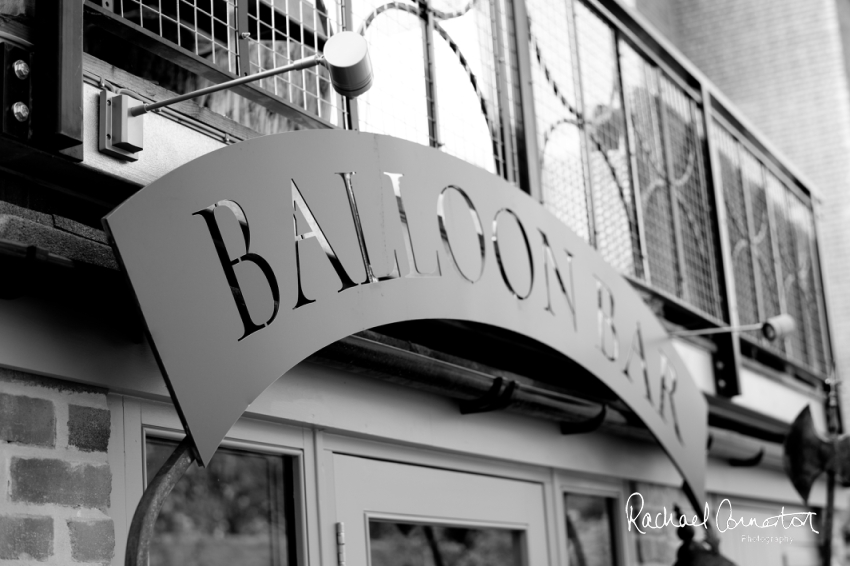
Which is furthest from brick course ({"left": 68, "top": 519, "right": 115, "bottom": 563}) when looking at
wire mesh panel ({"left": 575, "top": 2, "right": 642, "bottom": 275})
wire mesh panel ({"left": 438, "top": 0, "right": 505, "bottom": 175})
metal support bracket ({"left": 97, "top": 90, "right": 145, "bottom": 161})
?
wire mesh panel ({"left": 575, "top": 2, "right": 642, "bottom": 275})

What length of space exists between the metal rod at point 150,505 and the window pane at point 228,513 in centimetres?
58

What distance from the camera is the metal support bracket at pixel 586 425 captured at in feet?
14.4

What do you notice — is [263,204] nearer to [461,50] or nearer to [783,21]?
[461,50]

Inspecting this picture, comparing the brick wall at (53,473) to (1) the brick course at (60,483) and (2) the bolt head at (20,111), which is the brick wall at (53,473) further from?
(2) the bolt head at (20,111)

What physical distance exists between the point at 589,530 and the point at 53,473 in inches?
123

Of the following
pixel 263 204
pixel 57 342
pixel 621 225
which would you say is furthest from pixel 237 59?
pixel 621 225

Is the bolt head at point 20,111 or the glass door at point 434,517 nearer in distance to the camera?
the bolt head at point 20,111

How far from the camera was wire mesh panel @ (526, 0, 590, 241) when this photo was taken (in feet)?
15.2

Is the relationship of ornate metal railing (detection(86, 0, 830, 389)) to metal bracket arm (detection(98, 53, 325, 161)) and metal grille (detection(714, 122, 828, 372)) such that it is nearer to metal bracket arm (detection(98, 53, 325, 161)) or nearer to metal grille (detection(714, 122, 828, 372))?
metal grille (detection(714, 122, 828, 372))

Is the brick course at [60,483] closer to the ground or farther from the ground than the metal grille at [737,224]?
closer to the ground

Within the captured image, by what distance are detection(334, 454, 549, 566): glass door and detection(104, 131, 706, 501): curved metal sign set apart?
0.62 m

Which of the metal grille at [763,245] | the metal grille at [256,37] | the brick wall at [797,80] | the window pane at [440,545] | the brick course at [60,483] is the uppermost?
the brick wall at [797,80]

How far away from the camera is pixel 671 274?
19.5 ft

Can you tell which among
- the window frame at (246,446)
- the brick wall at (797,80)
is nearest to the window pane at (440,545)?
the window frame at (246,446)
